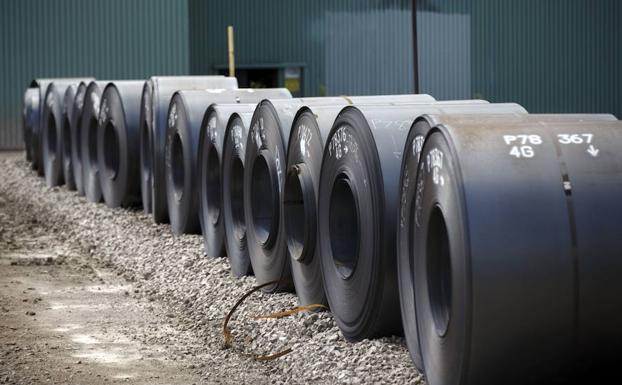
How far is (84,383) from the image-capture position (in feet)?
22.7

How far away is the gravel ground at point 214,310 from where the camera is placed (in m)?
6.77

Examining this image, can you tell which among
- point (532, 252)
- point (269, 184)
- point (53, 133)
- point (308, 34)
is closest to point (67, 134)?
point (53, 133)

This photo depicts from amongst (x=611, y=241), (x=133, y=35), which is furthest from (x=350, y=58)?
(x=611, y=241)

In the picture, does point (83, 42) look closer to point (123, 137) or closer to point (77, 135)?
point (77, 135)

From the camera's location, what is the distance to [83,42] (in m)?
30.1

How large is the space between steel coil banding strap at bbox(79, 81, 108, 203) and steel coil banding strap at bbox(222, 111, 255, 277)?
248 inches

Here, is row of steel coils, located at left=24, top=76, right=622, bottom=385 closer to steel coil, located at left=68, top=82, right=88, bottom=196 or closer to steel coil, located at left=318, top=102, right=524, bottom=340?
steel coil, located at left=318, top=102, right=524, bottom=340

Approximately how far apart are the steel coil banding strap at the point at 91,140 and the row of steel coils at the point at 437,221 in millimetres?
5221

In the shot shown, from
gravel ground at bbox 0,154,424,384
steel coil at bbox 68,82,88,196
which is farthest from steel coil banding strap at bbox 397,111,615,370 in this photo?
steel coil at bbox 68,82,88,196

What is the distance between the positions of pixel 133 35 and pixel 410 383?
2520cm

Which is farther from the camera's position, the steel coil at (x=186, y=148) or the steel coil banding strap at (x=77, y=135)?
the steel coil banding strap at (x=77, y=135)

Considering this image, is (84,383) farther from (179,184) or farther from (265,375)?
(179,184)

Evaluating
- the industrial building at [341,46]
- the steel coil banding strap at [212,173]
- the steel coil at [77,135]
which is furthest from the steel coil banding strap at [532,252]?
the industrial building at [341,46]

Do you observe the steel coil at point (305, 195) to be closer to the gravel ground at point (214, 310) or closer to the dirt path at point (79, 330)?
the gravel ground at point (214, 310)
